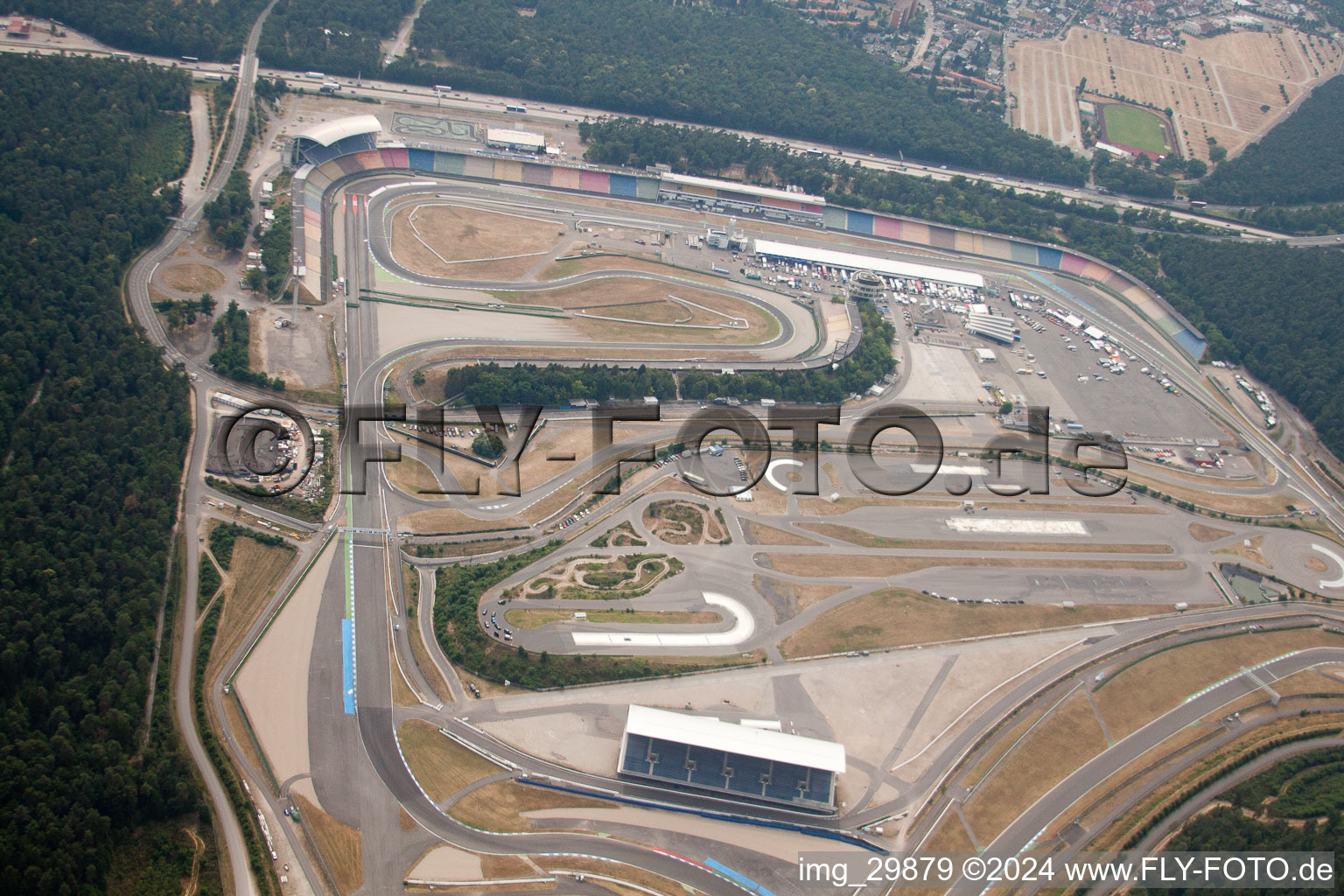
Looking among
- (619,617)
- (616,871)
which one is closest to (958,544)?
(619,617)

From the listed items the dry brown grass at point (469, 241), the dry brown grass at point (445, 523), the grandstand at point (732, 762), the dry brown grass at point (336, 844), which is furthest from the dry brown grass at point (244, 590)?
the dry brown grass at point (469, 241)

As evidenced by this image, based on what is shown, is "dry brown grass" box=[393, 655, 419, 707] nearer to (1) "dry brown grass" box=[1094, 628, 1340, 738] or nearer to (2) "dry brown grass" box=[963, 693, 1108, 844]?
(2) "dry brown grass" box=[963, 693, 1108, 844]

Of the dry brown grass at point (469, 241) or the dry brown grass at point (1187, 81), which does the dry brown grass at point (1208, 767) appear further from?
the dry brown grass at point (1187, 81)

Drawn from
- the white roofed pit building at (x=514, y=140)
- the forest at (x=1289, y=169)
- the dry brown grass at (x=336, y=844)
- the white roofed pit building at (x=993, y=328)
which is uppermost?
the forest at (x=1289, y=169)

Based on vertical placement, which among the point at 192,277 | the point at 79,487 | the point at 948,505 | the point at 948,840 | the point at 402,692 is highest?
the point at 192,277

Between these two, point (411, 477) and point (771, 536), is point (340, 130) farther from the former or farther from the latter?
point (771, 536)

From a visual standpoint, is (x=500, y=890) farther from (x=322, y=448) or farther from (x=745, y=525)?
(x=322, y=448)
